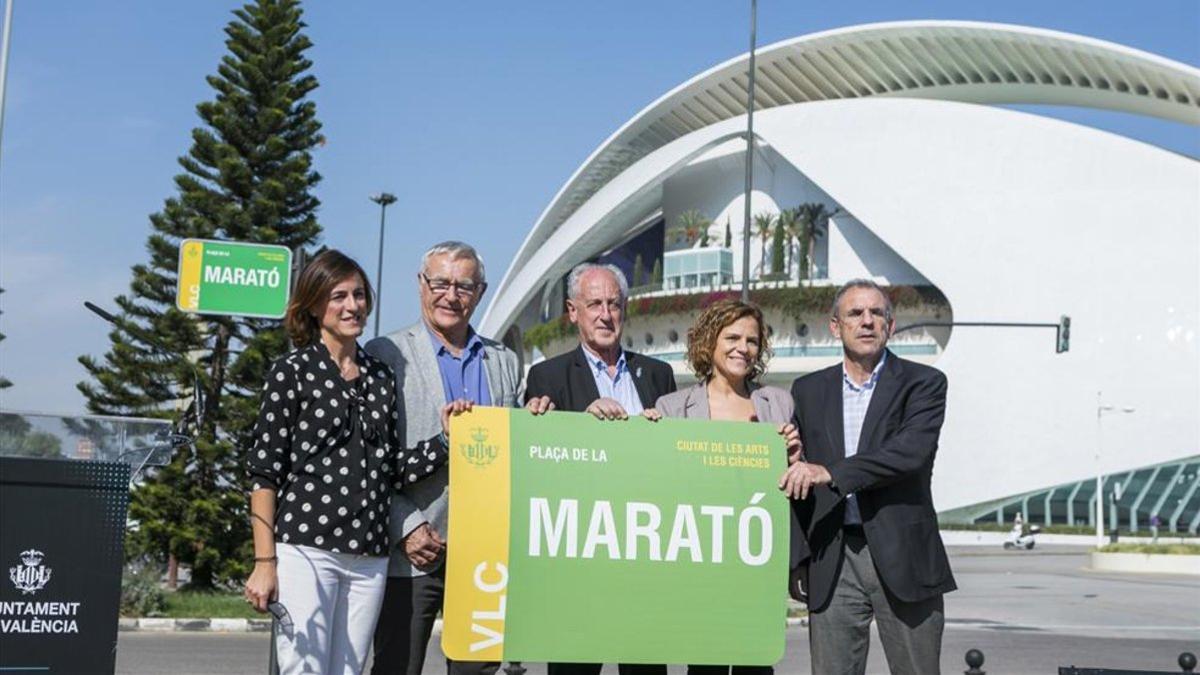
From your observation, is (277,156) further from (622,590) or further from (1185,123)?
(1185,123)

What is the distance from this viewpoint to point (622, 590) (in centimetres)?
480

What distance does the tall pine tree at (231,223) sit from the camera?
874 inches

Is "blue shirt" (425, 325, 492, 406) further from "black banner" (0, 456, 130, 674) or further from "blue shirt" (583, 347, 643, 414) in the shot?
"black banner" (0, 456, 130, 674)

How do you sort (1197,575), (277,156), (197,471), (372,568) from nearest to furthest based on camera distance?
(372,568) < (197,471) < (277,156) < (1197,575)

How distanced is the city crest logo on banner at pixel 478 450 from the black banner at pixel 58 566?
48.1 inches

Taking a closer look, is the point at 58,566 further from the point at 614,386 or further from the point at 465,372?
the point at 614,386

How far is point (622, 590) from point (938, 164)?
49686 millimetres

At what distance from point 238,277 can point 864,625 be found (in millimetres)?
8925

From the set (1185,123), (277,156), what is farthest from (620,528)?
(1185,123)

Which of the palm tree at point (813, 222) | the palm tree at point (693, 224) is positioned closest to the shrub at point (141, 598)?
the palm tree at point (813, 222)

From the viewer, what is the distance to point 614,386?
5352mm

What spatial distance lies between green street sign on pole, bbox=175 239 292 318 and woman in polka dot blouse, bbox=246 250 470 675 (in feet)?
26.7

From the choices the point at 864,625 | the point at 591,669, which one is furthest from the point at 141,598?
the point at 864,625

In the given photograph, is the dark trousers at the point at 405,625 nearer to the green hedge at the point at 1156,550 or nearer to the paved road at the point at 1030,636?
the paved road at the point at 1030,636
